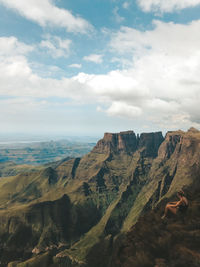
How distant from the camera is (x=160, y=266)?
41312mm

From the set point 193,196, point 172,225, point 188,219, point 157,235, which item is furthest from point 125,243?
point 193,196

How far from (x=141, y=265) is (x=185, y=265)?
1032 centimetres

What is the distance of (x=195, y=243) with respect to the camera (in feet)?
143

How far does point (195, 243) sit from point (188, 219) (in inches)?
321

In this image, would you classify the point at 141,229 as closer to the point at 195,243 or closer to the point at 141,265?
the point at 141,265

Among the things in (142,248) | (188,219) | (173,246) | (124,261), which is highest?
(188,219)

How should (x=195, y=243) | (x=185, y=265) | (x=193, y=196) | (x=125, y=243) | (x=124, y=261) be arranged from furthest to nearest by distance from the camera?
1. (x=193, y=196)
2. (x=125, y=243)
3. (x=124, y=261)
4. (x=195, y=243)
5. (x=185, y=265)

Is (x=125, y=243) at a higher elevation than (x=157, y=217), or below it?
below

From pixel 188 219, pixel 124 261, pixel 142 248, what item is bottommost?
pixel 124 261

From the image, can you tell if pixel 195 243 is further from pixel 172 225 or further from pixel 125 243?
pixel 125 243

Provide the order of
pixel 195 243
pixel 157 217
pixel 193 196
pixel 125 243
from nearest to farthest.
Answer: pixel 195 243
pixel 125 243
pixel 157 217
pixel 193 196

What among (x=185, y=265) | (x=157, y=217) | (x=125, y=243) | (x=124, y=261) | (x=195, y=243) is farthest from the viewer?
(x=157, y=217)

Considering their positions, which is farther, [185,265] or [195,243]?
[195,243]

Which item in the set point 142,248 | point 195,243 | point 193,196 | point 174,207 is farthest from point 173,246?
point 193,196
